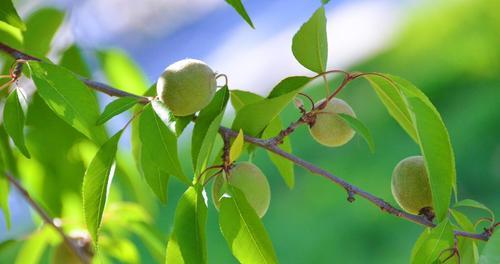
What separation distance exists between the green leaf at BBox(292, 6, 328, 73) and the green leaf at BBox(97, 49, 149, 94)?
1.51 feet

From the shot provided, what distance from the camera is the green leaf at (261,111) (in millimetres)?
648

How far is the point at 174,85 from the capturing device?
67 centimetres

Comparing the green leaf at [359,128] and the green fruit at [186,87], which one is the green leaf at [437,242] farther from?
the green fruit at [186,87]

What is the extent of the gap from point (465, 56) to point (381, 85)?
3.35 m

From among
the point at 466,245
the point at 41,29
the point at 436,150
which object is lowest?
the point at 466,245

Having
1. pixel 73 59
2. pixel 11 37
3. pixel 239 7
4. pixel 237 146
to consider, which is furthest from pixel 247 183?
pixel 73 59

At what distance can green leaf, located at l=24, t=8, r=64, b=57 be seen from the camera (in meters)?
1.00

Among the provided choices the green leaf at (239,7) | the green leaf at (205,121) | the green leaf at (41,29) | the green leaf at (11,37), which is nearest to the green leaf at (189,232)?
the green leaf at (205,121)

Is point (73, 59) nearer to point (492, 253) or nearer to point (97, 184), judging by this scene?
point (97, 184)

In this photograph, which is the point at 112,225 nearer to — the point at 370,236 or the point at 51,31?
the point at 51,31

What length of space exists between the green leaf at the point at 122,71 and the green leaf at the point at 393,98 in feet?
1.54

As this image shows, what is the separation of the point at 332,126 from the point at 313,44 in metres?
0.10

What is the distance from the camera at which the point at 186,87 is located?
664 millimetres

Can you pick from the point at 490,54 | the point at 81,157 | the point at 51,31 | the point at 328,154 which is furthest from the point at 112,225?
the point at 490,54
